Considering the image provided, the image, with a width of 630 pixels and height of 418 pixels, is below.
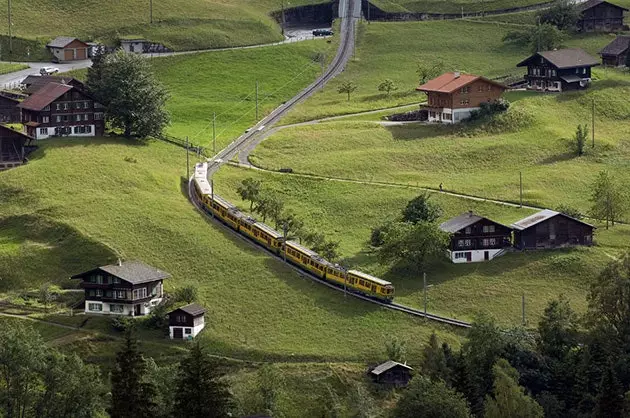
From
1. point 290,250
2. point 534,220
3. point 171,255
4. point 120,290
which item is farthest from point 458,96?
point 120,290

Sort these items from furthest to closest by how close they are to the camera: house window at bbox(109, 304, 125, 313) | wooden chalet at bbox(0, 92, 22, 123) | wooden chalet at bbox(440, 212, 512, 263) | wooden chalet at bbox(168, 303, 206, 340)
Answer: wooden chalet at bbox(0, 92, 22, 123) → wooden chalet at bbox(440, 212, 512, 263) → house window at bbox(109, 304, 125, 313) → wooden chalet at bbox(168, 303, 206, 340)

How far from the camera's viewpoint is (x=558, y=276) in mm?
146125

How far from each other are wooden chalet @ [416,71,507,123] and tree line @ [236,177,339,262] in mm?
31626

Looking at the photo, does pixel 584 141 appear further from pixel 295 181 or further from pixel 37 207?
pixel 37 207

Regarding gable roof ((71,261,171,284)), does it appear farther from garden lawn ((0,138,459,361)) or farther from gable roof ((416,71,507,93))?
gable roof ((416,71,507,93))

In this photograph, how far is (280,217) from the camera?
156 m

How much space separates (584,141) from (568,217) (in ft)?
102

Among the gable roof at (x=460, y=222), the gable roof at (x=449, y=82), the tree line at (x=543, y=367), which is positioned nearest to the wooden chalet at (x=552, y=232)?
the gable roof at (x=460, y=222)

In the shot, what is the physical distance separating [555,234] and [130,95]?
5088cm

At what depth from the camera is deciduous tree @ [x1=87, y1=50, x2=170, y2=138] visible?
17525 cm

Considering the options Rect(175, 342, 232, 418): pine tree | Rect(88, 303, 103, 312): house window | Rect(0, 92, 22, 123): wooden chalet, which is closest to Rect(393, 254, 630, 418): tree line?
Rect(175, 342, 232, 418): pine tree

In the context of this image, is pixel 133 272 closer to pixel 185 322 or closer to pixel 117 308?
pixel 117 308

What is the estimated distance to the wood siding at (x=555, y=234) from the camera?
152 m

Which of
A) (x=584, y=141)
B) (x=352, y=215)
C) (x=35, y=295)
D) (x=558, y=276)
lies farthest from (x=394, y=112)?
(x=35, y=295)
